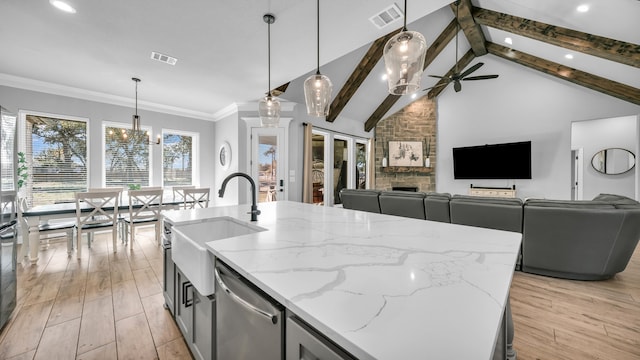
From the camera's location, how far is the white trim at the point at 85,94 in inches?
143

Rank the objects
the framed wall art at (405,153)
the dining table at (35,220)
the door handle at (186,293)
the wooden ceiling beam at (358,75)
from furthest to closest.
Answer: the framed wall art at (405,153) → the wooden ceiling beam at (358,75) → the dining table at (35,220) → the door handle at (186,293)

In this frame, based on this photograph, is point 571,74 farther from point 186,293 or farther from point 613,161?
point 186,293

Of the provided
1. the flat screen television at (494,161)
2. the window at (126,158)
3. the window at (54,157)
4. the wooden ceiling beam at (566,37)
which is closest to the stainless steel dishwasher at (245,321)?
the window at (126,158)

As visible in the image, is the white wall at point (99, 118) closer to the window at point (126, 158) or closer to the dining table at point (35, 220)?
the window at point (126, 158)

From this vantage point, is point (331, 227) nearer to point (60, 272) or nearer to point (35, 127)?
point (60, 272)

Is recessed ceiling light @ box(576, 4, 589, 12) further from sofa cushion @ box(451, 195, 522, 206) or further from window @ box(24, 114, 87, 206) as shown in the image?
window @ box(24, 114, 87, 206)

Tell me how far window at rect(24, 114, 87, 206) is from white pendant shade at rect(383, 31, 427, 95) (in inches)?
207

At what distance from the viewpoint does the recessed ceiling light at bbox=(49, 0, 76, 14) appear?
205 cm

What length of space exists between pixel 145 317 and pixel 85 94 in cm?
430

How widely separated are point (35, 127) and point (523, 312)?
678 centimetres

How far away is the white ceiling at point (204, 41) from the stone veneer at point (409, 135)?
8.50ft

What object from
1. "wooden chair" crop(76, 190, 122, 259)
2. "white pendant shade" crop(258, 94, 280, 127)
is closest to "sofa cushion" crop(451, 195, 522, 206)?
"white pendant shade" crop(258, 94, 280, 127)

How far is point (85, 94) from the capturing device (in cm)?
417

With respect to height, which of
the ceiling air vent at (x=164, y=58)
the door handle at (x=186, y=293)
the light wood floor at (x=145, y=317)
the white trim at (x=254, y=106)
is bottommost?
the light wood floor at (x=145, y=317)
